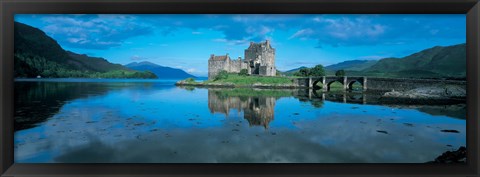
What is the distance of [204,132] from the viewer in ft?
16.1

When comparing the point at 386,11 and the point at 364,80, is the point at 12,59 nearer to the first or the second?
the point at 386,11

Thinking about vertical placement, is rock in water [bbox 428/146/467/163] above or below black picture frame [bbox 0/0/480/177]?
below

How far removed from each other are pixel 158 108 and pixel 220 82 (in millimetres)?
5463

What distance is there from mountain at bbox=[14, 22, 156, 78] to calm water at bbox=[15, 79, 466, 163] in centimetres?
33

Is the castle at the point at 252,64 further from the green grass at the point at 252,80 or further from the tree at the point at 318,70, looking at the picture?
the tree at the point at 318,70

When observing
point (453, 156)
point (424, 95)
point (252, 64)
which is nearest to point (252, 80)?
point (252, 64)

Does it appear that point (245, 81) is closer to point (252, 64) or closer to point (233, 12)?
point (252, 64)

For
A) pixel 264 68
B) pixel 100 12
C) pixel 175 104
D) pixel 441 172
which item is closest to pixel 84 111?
pixel 175 104

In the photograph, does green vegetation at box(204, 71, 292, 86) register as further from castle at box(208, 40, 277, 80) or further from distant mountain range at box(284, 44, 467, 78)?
distant mountain range at box(284, 44, 467, 78)

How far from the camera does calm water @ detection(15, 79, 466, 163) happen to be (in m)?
4.03

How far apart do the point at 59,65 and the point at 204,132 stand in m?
3.12

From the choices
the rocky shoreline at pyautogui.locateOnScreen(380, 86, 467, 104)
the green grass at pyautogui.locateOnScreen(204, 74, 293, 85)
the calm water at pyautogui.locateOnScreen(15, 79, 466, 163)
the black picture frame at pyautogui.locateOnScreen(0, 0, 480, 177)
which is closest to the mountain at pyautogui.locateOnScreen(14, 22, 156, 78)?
the calm water at pyautogui.locateOnScreen(15, 79, 466, 163)

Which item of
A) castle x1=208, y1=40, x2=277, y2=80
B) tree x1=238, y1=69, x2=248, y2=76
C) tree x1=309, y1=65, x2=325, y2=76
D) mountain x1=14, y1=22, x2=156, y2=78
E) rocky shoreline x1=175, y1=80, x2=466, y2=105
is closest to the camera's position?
mountain x1=14, y1=22, x2=156, y2=78

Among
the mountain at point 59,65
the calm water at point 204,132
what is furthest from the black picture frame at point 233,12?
the mountain at point 59,65
